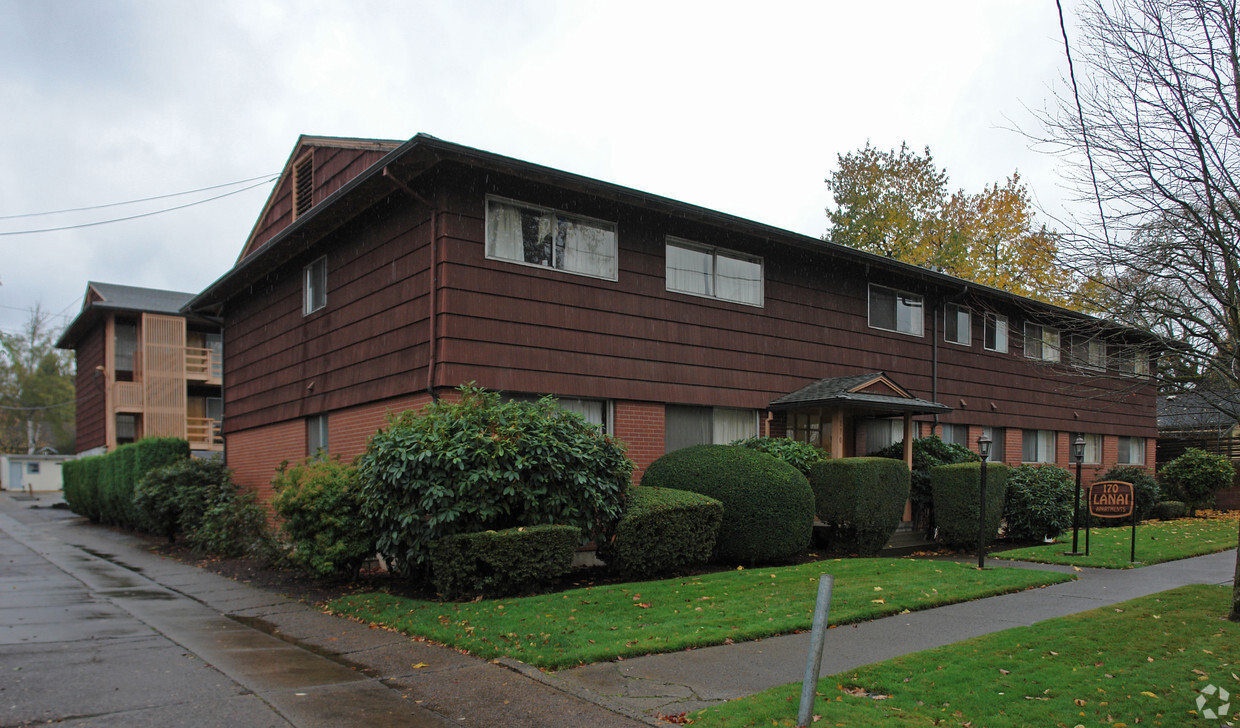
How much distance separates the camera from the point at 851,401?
587 inches

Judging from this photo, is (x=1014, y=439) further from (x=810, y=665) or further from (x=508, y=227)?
(x=810, y=665)

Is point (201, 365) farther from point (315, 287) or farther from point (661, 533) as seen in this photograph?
point (661, 533)

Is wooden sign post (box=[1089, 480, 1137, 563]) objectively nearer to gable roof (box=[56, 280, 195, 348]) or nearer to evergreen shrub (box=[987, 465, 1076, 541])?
evergreen shrub (box=[987, 465, 1076, 541])

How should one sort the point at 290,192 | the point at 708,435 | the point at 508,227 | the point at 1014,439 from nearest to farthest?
the point at 508,227, the point at 708,435, the point at 290,192, the point at 1014,439

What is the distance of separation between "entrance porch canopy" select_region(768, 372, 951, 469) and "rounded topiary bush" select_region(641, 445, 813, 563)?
2982mm

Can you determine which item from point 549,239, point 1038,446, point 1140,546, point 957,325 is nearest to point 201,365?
point 549,239

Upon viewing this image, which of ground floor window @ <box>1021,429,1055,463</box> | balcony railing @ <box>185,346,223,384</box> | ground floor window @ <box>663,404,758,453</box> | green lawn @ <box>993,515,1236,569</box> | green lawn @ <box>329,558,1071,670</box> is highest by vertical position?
balcony railing @ <box>185,346,223,384</box>

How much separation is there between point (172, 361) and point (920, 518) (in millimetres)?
28477

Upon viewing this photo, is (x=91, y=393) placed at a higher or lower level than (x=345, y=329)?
lower

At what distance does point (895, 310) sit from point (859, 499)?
724 centimetres

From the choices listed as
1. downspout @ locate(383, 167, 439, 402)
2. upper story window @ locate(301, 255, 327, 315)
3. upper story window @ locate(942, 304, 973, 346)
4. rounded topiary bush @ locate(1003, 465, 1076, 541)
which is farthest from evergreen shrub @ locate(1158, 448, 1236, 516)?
upper story window @ locate(301, 255, 327, 315)

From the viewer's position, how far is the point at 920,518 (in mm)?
16625

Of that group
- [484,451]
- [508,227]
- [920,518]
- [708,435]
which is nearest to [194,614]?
[484,451]

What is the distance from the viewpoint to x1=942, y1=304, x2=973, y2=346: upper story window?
20.4 m
